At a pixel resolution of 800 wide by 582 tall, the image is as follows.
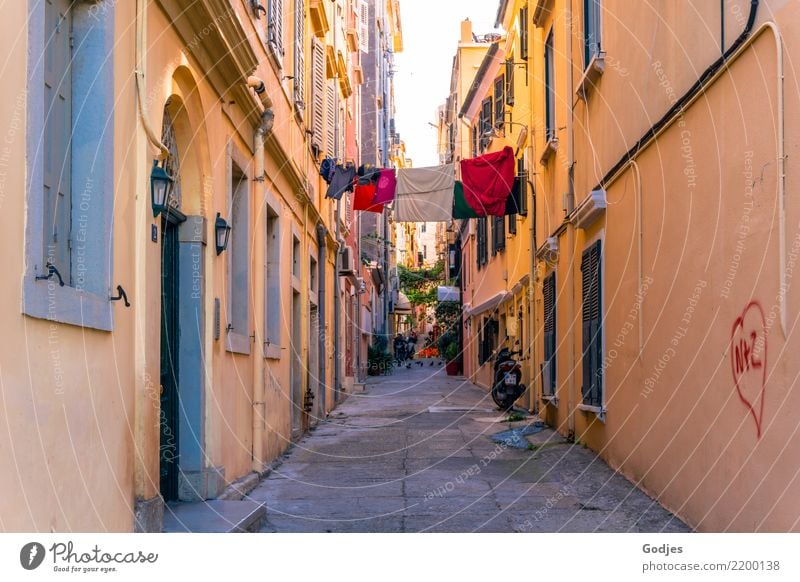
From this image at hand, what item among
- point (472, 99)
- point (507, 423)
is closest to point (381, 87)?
point (472, 99)

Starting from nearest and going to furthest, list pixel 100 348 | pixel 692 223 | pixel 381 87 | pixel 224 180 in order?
pixel 100 348 < pixel 692 223 < pixel 224 180 < pixel 381 87

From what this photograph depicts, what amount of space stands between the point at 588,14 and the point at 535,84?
Answer: 4794 mm

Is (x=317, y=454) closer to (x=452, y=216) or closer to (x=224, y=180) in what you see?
(x=224, y=180)

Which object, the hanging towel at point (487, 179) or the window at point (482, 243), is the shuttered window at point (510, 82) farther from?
the window at point (482, 243)

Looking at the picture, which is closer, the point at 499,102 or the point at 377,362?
the point at 499,102

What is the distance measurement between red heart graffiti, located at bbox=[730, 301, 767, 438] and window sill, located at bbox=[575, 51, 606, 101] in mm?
4927

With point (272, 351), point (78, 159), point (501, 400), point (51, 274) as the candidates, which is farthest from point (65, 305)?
point (501, 400)

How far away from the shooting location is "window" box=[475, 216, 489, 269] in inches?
1010

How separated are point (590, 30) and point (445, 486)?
545cm

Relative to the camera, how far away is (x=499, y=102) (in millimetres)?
21703

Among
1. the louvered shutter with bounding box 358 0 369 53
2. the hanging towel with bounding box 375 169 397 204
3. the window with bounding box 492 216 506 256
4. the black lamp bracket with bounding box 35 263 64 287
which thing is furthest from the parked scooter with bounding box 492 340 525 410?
the louvered shutter with bounding box 358 0 369 53

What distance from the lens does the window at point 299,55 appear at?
13.6 m

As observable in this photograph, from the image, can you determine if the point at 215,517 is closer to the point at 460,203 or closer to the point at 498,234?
the point at 460,203
